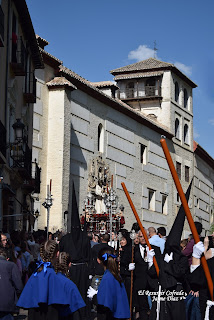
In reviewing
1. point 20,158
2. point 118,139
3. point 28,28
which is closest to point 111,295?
point 20,158

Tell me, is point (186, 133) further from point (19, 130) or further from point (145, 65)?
point (19, 130)

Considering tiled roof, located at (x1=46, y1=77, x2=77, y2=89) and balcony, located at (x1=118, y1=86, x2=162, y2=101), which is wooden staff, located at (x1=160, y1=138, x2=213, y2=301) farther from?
balcony, located at (x1=118, y1=86, x2=162, y2=101)

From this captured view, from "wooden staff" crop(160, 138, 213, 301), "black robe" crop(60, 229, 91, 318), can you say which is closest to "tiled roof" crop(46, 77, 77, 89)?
"black robe" crop(60, 229, 91, 318)

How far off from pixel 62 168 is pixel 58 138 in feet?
4.81

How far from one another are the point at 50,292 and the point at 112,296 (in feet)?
4.99

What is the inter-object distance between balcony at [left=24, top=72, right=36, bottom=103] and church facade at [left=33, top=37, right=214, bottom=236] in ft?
15.7

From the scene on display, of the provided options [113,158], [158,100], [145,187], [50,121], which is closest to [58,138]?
[50,121]

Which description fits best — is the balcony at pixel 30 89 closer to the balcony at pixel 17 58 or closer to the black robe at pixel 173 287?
the balcony at pixel 17 58

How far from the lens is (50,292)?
7.55 meters

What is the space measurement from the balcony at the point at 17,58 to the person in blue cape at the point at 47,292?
14127mm

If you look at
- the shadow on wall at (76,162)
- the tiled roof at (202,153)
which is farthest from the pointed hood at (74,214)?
the tiled roof at (202,153)

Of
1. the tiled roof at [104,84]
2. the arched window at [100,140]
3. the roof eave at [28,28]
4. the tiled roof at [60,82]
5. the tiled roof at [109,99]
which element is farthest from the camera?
the tiled roof at [104,84]

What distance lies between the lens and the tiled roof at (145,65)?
151 ft

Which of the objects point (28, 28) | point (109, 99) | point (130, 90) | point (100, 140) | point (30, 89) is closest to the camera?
point (28, 28)
